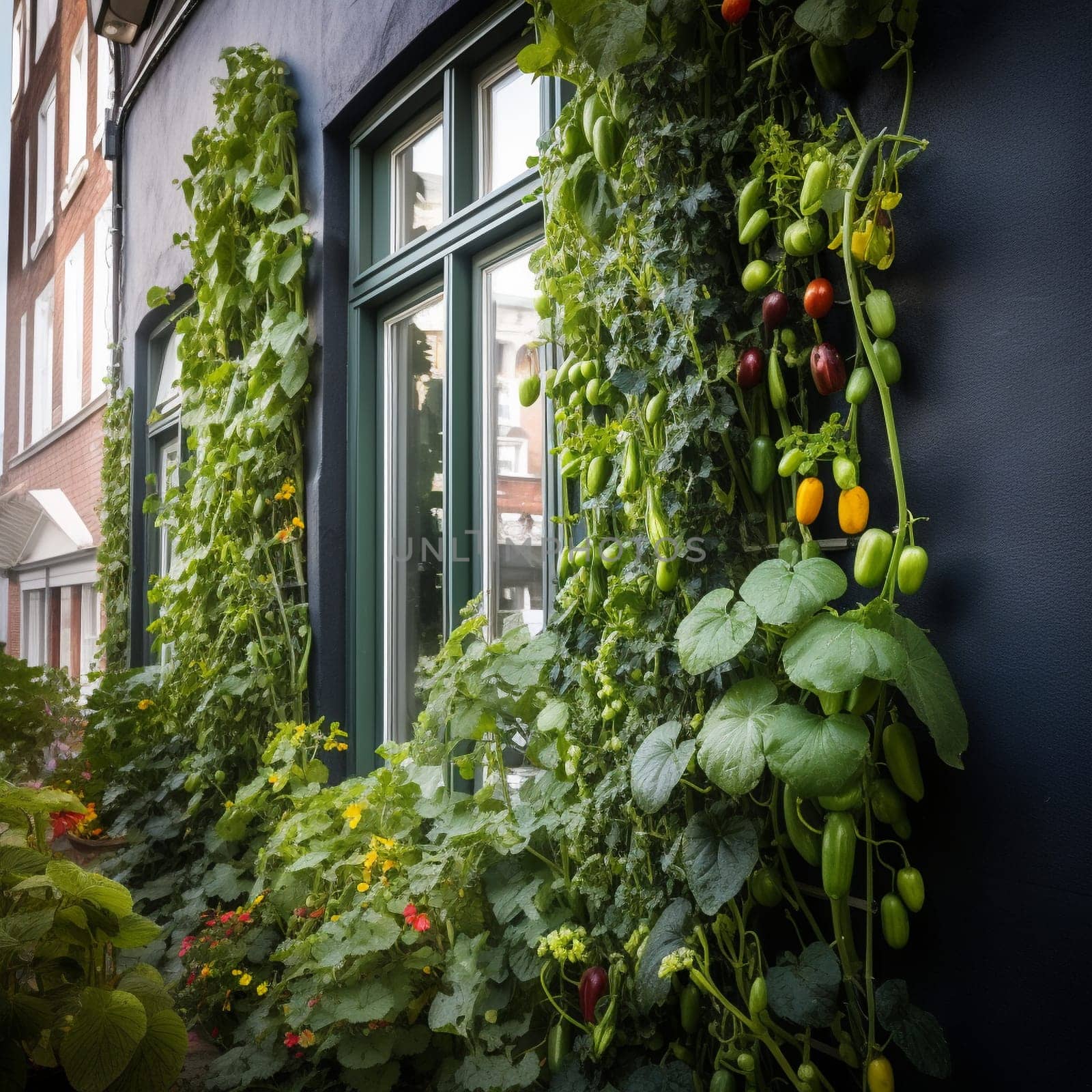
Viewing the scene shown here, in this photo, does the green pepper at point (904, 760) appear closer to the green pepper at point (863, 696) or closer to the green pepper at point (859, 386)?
the green pepper at point (863, 696)

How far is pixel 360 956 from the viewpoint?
6.70ft

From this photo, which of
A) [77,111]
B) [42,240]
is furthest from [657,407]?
[42,240]

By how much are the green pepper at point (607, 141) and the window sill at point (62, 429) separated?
5592 mm

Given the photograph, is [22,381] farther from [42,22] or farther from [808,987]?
[808,987]

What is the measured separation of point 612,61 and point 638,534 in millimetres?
835

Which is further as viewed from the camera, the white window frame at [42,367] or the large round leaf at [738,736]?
the white window frame at [42,367]

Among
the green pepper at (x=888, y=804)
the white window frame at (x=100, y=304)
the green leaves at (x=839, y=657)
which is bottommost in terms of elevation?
the green pepper at (x=888, y=804)

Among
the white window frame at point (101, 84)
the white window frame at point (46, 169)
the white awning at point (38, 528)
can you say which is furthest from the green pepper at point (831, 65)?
the white window frame at point (46, 169)

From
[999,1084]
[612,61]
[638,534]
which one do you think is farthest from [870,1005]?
[612,61]

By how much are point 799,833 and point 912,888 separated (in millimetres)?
181

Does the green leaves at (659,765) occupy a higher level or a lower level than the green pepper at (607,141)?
lower

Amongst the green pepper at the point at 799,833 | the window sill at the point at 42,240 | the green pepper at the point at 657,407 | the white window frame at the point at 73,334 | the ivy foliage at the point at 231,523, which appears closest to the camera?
the green pepper at the point at 799,833

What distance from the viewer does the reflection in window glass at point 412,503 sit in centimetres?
294

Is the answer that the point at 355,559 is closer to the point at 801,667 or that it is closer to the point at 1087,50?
the point at 801,667
